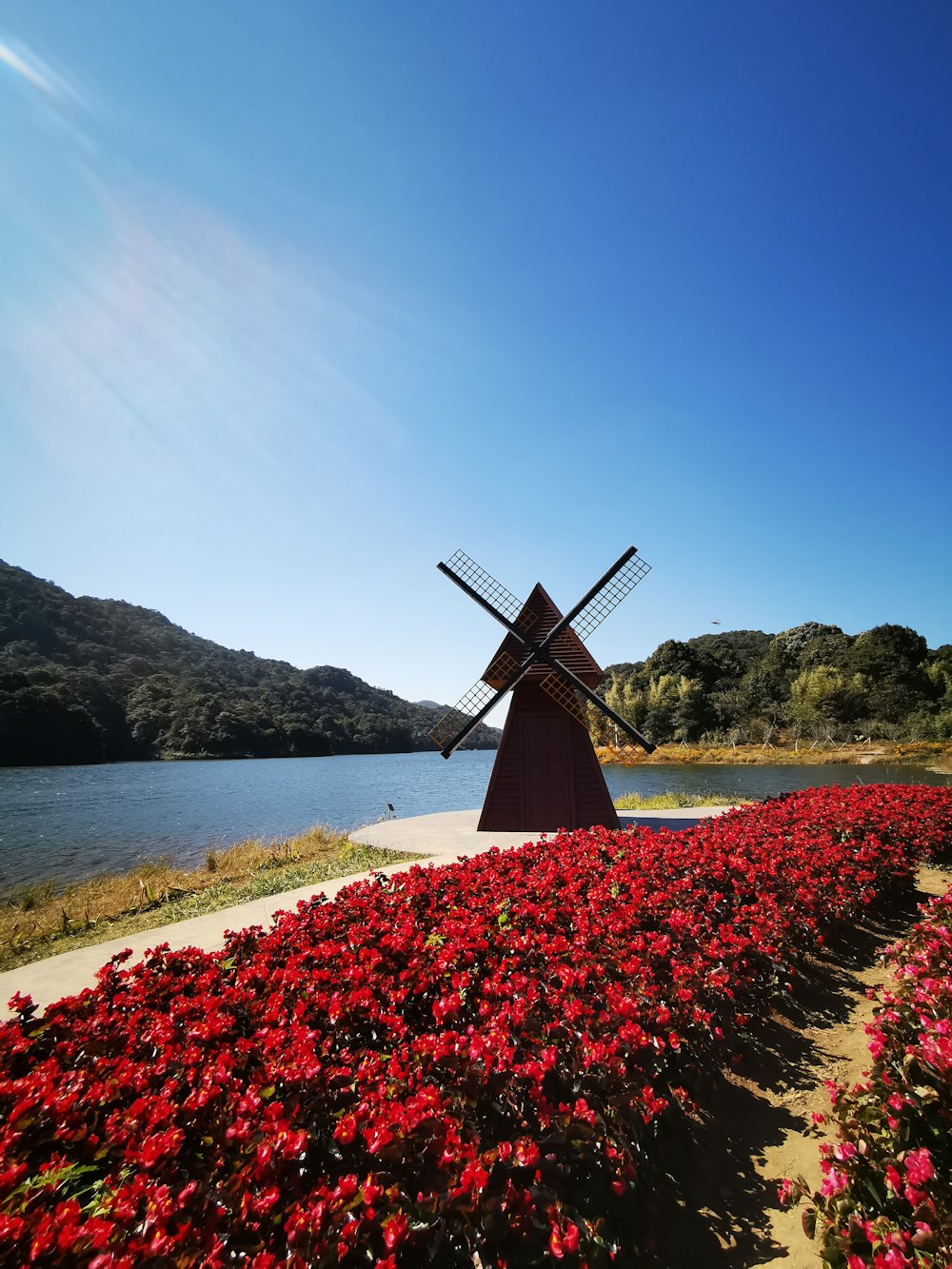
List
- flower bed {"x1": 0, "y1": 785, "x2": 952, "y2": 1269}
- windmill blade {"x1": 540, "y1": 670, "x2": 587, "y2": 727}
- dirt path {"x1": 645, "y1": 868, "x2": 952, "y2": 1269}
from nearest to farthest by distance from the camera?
1. flower bed {"x1": 0, "y1": 785, "x2": 952, "y2": 1269}
2. dirt path {"x1": 645, "y1": 868, "x2": 952, "y2": 1269}
3. windmill blade {"x1": 540, "y1": 670, "x2": 587, "y2": 727}

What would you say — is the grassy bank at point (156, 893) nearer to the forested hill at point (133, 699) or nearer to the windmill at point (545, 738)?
the windmill at point (545, 738)

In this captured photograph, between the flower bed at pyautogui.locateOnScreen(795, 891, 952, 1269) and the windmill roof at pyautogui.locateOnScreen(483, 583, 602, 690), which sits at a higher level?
the windmill roof at pyautogui.locateOnScreen(483, 583, 602, 690)

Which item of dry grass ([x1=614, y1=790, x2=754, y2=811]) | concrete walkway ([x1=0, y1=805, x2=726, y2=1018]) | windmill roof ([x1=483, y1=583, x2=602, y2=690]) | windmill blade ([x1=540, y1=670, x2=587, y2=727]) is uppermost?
windmill roof ([x1=483, y1=583, x2=602, y2=690])

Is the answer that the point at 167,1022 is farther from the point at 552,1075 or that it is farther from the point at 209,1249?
the point at 552,1075

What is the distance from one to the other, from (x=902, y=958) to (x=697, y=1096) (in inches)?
121

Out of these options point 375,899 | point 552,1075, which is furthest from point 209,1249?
point 375,899

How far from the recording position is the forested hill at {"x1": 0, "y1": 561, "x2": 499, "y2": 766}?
57500 mm

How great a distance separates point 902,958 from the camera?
5.20m

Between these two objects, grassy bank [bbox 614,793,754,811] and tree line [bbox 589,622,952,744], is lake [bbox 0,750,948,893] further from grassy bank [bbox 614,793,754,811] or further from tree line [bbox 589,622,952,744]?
tree line [bbox 589,622,952,744]

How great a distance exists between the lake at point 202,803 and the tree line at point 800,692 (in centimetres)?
1422

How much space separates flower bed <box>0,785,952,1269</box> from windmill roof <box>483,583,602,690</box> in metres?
7.45

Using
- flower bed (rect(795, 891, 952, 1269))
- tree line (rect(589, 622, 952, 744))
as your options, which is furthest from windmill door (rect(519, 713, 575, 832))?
tree line (rect(589, 622, 952, 744))

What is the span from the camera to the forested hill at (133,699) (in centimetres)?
5750

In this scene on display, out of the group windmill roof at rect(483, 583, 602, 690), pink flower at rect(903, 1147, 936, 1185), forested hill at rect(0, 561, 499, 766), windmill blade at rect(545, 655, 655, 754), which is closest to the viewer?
pink flower at rect(903, 1147, 936, 1185)
